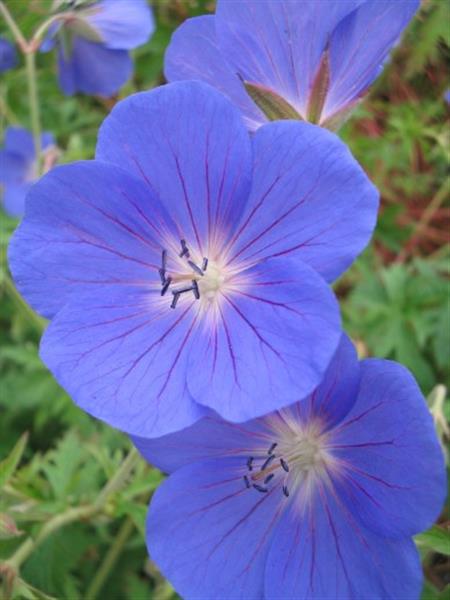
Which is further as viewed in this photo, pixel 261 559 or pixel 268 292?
pixel 261 559

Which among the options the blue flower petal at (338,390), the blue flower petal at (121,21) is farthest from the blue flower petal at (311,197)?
the blue flower petal at (121,21)

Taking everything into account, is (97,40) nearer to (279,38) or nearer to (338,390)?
(279,38)

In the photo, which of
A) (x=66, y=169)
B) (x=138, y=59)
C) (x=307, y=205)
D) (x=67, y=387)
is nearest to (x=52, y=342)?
(x=67, y=387)

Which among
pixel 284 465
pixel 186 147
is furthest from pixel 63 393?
pixel 186 147

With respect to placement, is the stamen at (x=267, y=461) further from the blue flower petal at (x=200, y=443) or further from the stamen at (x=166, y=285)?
the stamen at (x=166, y=285)

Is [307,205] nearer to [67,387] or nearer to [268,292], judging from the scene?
[268,292]
